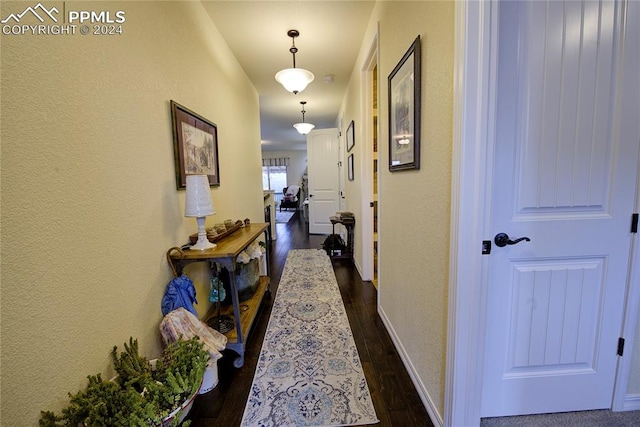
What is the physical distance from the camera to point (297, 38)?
2.67 meters

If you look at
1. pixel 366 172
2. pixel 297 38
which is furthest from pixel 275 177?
pixel 297 38

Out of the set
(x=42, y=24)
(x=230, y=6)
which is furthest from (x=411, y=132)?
(x=230, y=6)

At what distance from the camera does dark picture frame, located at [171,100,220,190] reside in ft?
5.50

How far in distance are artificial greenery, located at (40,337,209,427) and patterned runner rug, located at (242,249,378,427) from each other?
471 millimetres

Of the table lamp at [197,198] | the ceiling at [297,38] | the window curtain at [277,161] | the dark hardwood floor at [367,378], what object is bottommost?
the dark hardwood floor at [367,378]

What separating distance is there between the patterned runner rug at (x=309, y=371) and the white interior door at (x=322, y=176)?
3.48 m

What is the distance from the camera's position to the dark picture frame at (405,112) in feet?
4.66

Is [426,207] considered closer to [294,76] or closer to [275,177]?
[294,76]

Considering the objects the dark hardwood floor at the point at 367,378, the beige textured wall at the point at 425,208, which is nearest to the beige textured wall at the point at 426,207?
the beige textured wall at the point at 425,208

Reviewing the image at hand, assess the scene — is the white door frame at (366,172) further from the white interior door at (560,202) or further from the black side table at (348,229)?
the white interior door at (560,202)

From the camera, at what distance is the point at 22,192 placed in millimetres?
778

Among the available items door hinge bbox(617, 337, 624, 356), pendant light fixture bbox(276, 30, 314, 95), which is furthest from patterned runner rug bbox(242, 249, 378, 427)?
pendant light fixture bbox(276, 30, 314, 95)

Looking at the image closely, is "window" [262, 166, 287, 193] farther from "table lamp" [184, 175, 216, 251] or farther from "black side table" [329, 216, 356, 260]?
"table lamp" [184, 175, 216, 251]

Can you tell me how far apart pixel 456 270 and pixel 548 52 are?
3.13ft
